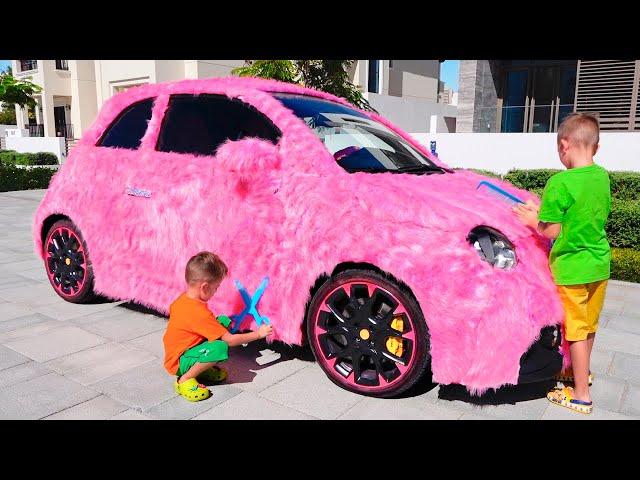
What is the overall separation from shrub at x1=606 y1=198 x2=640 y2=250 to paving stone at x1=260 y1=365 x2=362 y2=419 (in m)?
5.00

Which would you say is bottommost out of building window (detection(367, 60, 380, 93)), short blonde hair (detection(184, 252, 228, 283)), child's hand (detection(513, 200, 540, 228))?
short blonde hair (detection(184, 252, 228, 283))

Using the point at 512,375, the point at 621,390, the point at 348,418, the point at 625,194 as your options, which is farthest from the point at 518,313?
the point at 625,194

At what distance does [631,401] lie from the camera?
3.19 m

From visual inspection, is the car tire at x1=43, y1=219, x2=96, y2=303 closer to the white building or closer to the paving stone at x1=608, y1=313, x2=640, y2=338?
the paving stone at x1=608, y1=313, x2=640, y2=338

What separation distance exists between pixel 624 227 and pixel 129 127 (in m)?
5.85

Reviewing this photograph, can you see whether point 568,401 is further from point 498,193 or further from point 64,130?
point 64,130

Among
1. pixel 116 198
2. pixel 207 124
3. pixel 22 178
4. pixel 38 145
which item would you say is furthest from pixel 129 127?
pixel 38 145

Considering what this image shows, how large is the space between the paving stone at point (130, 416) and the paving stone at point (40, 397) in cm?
31

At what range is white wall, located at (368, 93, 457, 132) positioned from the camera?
24.3 metres

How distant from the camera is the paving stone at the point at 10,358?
3559 millimetres

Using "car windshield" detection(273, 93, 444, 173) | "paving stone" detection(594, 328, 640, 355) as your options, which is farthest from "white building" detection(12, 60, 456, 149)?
"car windshield" detection(273, 93, 444, 173)

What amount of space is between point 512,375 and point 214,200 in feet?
6.88
